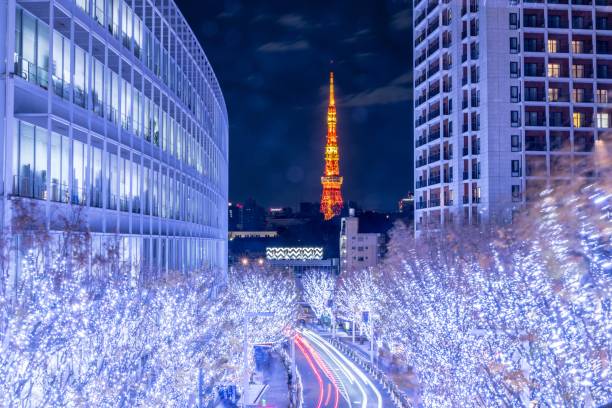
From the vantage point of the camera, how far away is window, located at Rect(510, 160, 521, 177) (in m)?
46.4

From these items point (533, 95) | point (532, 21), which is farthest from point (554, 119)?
point (532, 21)

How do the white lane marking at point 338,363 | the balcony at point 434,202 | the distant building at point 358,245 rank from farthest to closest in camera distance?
the distant building at point 358,245 < the balcony at point 434,202 < the white lane marking at point 338,363

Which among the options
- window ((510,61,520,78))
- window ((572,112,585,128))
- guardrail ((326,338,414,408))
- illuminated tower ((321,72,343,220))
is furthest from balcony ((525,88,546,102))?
illuminated tower ((321,72,343,220))

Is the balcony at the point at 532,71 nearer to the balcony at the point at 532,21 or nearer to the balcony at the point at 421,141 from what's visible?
the balcony at the point at 532,21

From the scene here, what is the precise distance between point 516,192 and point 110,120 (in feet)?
103

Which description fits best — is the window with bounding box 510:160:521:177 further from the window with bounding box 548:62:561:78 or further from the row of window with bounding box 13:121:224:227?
the row of window with bounding box 13:121:224:227

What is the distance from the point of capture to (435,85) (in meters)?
54.2

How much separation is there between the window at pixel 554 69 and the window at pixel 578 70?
3.24ft

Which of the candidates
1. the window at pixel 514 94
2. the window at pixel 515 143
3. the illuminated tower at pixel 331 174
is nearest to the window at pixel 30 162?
the window at pixel 515 143

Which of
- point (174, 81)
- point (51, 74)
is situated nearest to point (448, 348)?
point (51, 74)

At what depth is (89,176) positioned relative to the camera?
20531 millimetres

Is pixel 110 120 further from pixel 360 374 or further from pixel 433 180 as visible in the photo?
pixel 433 180

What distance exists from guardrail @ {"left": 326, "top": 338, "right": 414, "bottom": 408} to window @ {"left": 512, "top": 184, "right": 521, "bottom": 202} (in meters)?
14.9

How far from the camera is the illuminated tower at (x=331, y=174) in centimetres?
14875
